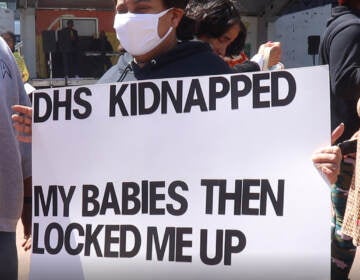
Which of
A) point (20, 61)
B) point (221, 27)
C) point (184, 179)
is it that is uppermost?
point (20, 61)

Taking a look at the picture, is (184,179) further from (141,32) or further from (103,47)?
(103,47)

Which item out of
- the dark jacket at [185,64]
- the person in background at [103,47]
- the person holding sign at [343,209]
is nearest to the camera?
the dark jacket at [185,64]

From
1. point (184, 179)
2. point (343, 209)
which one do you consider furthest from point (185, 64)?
point (343, 209)

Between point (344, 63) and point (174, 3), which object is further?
point (344, 63)

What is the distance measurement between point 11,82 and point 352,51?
55.5 inches

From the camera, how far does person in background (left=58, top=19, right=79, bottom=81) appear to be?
16078 millimetres

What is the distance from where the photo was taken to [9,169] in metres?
1.97

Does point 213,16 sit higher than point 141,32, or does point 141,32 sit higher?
point 213,16

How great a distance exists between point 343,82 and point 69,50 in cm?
1424

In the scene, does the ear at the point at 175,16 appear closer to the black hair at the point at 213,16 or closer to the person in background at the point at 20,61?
the black hair at the point at 213,16

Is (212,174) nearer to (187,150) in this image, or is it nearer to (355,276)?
(187,150)

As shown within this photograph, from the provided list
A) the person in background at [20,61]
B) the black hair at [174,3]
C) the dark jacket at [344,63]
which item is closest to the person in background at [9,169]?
the black hair at [174,3]

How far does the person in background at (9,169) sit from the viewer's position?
1962 mm

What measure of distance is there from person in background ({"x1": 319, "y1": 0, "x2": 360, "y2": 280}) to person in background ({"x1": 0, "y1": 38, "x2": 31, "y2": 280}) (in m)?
1.32
